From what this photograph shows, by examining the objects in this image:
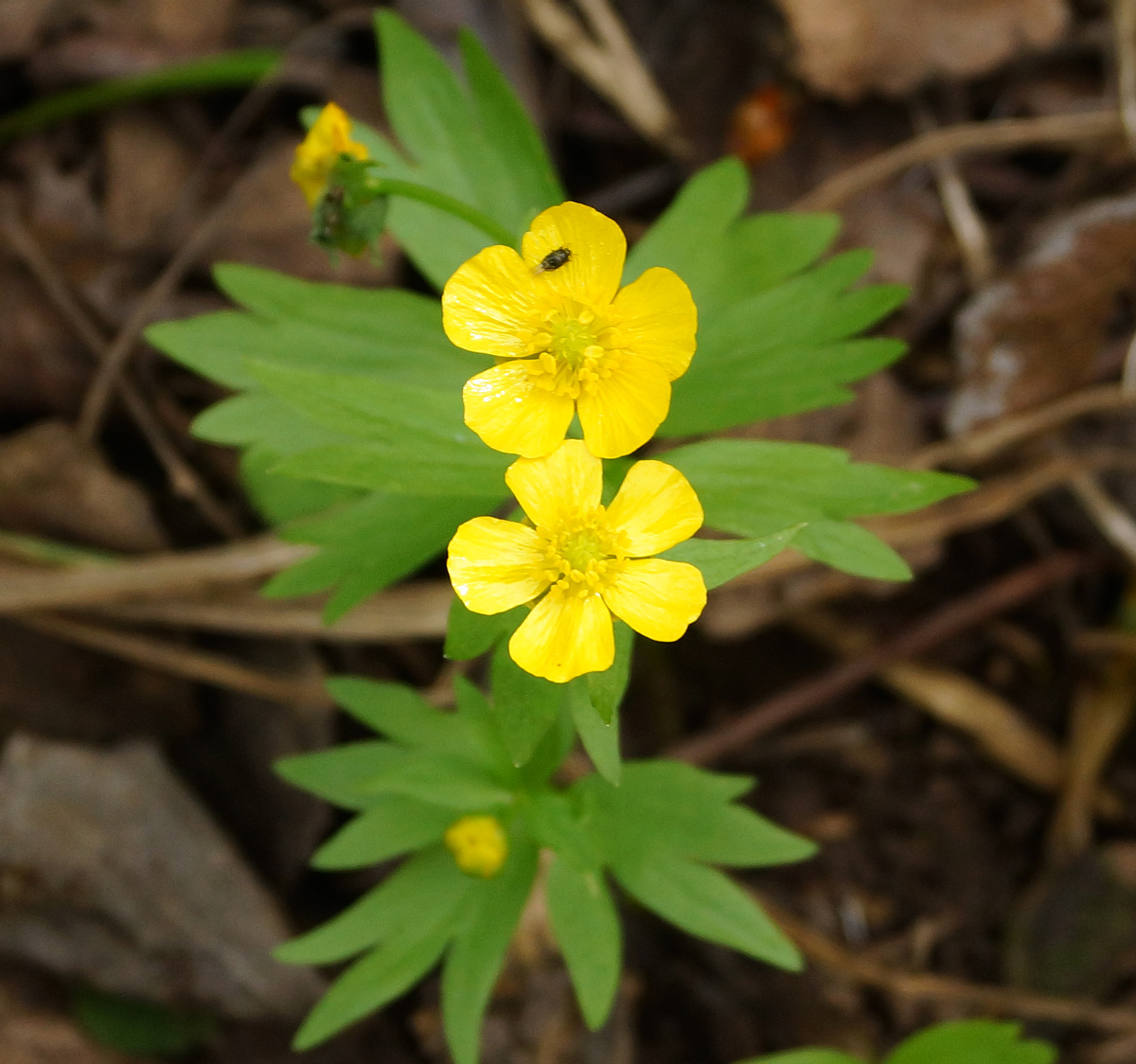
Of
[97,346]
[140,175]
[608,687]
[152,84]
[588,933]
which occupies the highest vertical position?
[152,84]

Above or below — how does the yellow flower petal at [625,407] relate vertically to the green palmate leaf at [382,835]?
above

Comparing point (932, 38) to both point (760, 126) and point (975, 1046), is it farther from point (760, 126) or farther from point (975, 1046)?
point (975, 1046)

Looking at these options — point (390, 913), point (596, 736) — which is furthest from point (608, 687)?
point (390, 913)

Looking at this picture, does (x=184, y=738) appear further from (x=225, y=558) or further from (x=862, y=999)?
(x=862, y=999)

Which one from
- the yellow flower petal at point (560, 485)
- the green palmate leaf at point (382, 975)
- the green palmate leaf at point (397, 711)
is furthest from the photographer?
the green palmate leaf at point (397, 711)

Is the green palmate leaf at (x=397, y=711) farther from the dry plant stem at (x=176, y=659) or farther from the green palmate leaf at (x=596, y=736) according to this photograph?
the green palmate leaf at (x=596, y=736)

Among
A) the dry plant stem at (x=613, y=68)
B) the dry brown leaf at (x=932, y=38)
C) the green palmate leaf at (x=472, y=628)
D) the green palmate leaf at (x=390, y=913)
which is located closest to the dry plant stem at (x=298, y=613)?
the green palmate leaf at (x=390, y=913)
